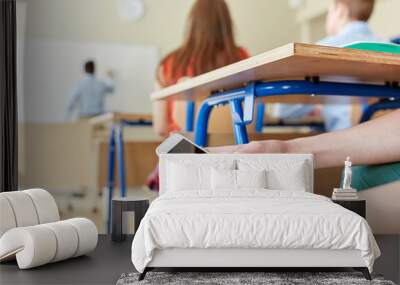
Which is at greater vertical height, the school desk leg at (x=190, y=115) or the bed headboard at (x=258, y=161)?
the school desk leg at (x=190, y=115)

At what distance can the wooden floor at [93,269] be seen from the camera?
1.71m

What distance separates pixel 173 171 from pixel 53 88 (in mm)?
6494

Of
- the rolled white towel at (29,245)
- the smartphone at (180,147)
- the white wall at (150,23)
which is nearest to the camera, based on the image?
the rolled white towel at (29,245)

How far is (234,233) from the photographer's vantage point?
5.26ft

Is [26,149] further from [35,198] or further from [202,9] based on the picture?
[35,198]

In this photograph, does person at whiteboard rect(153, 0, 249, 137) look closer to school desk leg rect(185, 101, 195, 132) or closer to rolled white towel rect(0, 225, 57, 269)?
school desk leg rect(185, 101, 195, 132)

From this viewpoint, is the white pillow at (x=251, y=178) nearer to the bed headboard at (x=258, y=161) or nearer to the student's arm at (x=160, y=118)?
the bed headboard at (x=258, y=161)

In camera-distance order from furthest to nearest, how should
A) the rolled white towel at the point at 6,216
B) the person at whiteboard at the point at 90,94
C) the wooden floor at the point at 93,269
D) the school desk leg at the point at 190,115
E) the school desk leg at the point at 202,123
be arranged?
the person at whiteboard at the point at 90,94 → the school desk leg at the point at 190,115 → the school desk leg at the point at 202,123 → the rolled white towel at the point at 6,216 → the wooden floor at the point at 93,269

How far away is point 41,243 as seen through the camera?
1828 millimetres

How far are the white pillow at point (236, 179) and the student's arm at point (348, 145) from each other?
9 cm

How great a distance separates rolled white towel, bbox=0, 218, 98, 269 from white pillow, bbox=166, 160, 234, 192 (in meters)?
0.36

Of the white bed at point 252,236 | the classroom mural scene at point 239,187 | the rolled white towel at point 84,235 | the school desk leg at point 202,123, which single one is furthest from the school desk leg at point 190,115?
the white bed at point 252,236

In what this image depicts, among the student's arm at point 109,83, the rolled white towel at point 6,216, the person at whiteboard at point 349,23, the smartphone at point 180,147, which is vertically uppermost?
the person at whiteboard at point 349,23

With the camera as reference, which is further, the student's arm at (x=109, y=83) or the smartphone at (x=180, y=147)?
the student's arm at (x=109, y=83)
